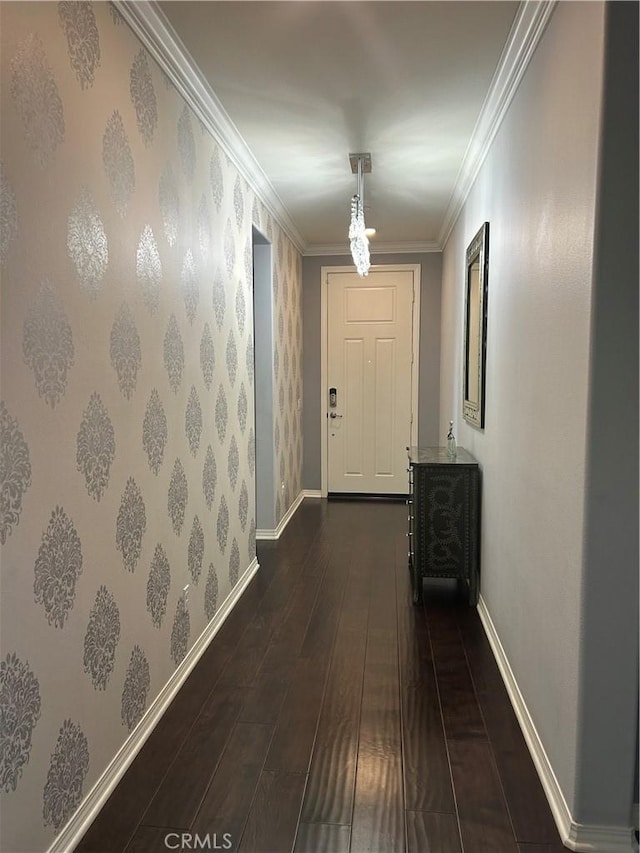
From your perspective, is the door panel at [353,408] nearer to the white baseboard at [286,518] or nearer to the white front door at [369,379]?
the white front door at [369,379]

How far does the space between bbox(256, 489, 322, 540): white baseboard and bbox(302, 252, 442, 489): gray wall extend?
7cm

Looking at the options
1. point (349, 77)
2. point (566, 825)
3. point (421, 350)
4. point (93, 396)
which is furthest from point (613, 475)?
point (421, 350)

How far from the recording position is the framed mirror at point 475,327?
10.3ft

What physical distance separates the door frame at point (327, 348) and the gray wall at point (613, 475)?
14.4ft

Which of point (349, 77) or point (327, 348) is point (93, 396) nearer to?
point (349, 77)

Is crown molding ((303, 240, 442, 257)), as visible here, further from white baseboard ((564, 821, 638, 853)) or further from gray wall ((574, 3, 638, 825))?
white baseboard ((564, 821, 638, 853))

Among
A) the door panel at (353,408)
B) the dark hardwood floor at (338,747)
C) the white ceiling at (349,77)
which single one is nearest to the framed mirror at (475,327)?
the white ceiling at (349,77)

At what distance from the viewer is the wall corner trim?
4.60m

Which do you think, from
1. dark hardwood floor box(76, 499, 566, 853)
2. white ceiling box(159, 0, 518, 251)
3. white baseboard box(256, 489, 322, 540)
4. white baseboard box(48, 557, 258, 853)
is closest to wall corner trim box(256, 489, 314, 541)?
white baseboard box(256, 489, 322, 540)

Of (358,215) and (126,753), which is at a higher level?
(358,215)

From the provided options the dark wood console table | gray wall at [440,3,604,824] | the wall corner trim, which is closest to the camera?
gray wall at [440,3,604,824]

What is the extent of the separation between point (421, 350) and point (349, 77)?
140 inches

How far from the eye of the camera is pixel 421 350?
19.3ft

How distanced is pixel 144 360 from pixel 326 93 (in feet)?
4.92
